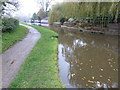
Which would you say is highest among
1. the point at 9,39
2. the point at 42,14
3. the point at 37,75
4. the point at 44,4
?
the point at 44,4

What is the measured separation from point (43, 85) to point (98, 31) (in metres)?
15.1

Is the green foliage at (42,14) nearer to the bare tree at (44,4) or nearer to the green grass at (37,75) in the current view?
the bare tree at (44,4)

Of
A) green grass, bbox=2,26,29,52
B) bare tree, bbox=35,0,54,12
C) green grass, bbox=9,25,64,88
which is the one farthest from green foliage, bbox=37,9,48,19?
green grass, bbox=9,25,64,88

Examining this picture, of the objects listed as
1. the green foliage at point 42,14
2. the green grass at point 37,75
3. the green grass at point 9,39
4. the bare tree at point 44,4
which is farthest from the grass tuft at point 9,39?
the green foliage at point 42,14

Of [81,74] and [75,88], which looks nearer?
[75,88]

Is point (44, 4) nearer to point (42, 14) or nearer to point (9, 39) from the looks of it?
point (42, 14)

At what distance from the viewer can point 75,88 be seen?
13.4 ft

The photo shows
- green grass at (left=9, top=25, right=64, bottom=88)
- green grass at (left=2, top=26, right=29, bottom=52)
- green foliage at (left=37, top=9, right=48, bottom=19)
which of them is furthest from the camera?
green foliage at (left=37, top=9, right=48, bottom=19)

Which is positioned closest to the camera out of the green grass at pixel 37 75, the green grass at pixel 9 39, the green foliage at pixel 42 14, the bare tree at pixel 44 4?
the green grass at pixel 37 75

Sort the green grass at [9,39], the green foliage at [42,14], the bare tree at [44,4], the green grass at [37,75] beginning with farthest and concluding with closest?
the green foliage at [42,14] → the bare tree at [44,4] → the green grass at [9,39] → the green grass at [37,75]

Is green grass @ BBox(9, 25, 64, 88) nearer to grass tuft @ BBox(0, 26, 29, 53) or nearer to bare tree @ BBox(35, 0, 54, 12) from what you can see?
grass tuft @ BBox(0, 26, 29, 53)

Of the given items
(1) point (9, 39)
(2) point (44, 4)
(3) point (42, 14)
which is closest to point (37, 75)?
(1) point (9, 39)

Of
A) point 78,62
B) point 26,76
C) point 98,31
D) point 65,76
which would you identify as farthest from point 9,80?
point 98,31

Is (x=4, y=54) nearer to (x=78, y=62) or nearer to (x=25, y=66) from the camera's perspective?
(x=25, y=66)
